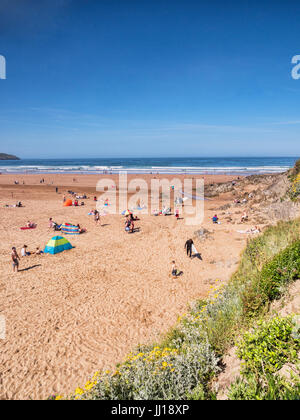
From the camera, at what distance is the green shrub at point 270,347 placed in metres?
3.22

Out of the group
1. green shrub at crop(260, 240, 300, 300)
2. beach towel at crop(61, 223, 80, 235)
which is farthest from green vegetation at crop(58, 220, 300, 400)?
beach towel at crop(61, 223, 80, 235)

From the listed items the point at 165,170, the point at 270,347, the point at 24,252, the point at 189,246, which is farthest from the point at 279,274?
the point at 165,170

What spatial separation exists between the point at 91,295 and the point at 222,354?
24.8 ft

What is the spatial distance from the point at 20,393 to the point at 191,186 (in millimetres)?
44355

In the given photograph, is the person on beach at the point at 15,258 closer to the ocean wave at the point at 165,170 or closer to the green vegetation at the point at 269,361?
the green vegetation at the point at 269,361

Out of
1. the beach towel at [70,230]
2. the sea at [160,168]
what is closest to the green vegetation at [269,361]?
the beach towel at [70,230]

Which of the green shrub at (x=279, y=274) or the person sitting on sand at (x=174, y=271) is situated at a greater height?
the green shrub at (x=279, y=274)

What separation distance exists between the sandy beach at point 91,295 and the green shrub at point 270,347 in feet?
15.5

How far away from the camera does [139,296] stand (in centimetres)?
1045

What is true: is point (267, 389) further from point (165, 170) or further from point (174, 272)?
point (165, 170)

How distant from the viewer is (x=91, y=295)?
1053 cm

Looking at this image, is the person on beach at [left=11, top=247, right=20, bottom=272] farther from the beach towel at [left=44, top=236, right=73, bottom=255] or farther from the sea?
the sea

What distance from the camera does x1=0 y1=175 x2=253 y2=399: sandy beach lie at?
6812 millimetres

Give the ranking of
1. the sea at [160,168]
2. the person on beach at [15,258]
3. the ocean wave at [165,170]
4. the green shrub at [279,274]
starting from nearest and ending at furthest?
the green shrub at [279,274], the person on beach at [15,258], the ocean wave at [165,170], the sea at [160,168]
